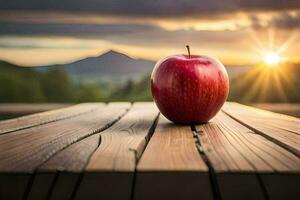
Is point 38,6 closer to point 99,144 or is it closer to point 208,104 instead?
point 208,104

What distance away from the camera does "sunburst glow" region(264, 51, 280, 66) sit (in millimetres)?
4309

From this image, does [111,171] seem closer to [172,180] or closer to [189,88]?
[172,180]

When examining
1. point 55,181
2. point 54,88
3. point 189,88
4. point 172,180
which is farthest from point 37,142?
point 54,88

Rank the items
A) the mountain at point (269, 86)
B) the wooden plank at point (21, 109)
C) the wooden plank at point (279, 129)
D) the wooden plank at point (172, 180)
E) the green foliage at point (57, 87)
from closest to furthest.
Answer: the wooden plank at point (172, 180) < the wooden plank at point (279, 129) < the wooden plank at point (21, 109) < the mountain at point (269, 86) < the green foliage at point (57, 87)

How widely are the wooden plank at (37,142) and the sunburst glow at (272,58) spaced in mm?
2889

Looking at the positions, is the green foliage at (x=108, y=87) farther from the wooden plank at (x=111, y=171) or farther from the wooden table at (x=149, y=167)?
the wooden plank at (x=111, y=171)

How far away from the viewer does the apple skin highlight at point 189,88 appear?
159 centimetres

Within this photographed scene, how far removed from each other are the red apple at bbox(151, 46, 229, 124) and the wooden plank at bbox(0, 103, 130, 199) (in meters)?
0.20

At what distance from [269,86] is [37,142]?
337cm

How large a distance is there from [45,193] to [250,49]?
13.6ft

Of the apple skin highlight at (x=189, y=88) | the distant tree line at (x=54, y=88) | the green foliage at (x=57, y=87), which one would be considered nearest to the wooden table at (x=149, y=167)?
the apple skin highlight at (x=189, y=88)

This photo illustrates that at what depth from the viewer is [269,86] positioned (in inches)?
168

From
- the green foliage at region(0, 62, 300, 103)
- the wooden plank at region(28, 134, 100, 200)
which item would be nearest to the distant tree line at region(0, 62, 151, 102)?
the green foliage at region(0, 62, 300, 103)

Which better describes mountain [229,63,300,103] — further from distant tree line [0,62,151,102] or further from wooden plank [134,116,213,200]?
wooden plank [134,116,213,200]
